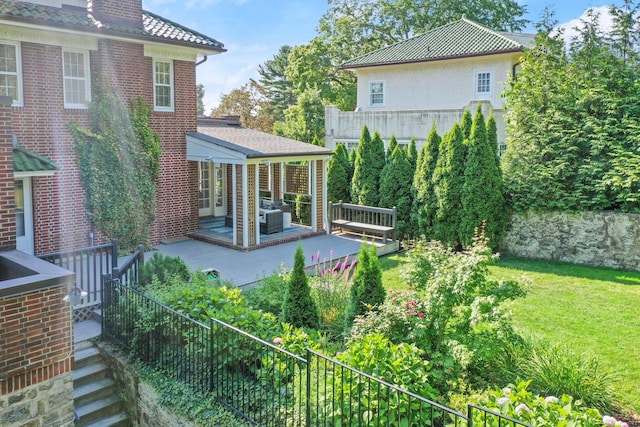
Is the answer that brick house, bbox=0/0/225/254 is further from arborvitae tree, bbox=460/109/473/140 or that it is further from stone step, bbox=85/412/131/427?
arborvitae tree, bbox=460/109/473/140

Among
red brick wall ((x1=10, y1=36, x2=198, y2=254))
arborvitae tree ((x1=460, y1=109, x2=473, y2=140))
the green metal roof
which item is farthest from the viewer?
arborvitae tree ((x1=460, y1=109, x2=473, y2=140))

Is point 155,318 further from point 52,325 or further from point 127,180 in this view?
point 127,180

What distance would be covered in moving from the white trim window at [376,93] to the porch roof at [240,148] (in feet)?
31.5

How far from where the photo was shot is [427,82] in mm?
24516

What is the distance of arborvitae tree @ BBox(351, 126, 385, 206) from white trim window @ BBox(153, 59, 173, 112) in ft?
21.1

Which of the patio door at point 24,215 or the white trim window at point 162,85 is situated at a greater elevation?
the white trim window at point 162,85

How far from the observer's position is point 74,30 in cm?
1268

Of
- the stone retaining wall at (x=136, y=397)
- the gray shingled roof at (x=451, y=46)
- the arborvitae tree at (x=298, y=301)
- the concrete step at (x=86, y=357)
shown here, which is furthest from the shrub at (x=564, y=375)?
the gray shingled roof at (x=451, y=46)

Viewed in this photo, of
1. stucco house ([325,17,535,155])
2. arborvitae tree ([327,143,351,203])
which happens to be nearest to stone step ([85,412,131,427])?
arborvitae tree ([327,143,351,203])

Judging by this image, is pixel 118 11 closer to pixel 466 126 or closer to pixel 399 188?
pixel 399 188

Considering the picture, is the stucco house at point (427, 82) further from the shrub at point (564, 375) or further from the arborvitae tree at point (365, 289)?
the shrub at point (564, 375)

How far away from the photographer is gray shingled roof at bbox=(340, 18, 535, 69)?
22.5 metres

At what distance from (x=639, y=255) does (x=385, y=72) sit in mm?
15448

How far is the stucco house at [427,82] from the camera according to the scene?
20891 mm
